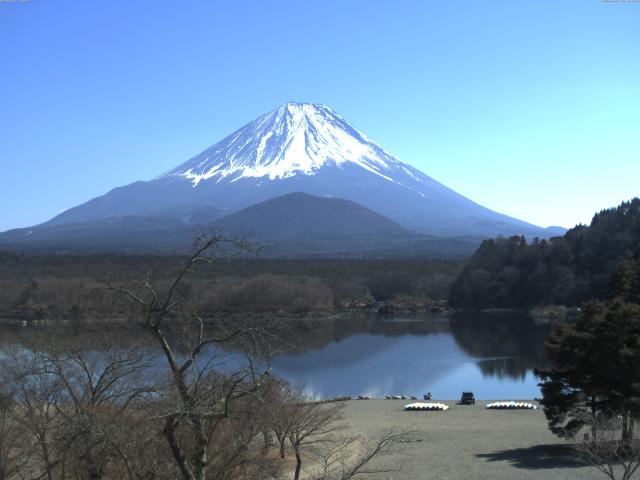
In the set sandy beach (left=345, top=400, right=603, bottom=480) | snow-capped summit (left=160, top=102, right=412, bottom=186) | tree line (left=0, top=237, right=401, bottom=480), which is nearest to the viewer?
tree line (left=0, top=237, right=401, bottom=480)

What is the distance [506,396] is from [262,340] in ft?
57.1

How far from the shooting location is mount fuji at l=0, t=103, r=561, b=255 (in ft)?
436

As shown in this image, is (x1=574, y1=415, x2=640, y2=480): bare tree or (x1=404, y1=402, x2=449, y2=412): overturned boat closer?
(x1=574, y1=415, x2=640, y2=480): bare tree

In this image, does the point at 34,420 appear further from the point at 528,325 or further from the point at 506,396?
the point at 528,325

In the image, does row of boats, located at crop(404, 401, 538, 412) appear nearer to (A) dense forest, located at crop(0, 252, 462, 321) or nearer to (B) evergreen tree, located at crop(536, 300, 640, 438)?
(B) evergreen tree, located at crop(536, 300, 640, 438)

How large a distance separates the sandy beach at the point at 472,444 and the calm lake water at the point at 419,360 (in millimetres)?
3030

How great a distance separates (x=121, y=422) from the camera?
17.0 feet

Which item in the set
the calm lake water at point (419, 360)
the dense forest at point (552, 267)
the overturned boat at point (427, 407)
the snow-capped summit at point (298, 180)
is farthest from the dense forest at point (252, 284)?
the snow-capped summit at point (298, 180)

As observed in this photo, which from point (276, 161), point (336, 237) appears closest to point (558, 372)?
point (336, 237)

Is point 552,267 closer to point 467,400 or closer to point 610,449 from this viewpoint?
point 467,400

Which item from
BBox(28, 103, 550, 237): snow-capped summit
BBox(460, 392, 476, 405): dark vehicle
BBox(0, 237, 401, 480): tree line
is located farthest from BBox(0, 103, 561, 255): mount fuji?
BBox(0, 237, 401, 480): tree line

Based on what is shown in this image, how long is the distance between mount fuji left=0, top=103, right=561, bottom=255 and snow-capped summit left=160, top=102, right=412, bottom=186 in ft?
0.60

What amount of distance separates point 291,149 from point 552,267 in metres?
104

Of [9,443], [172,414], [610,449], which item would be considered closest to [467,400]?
[610,449]
